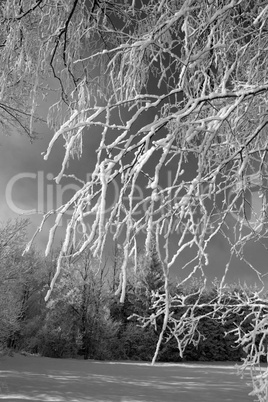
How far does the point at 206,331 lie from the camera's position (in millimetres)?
25250

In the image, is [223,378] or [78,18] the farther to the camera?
[223,378]

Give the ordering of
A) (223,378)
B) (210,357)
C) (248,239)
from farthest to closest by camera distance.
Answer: (210,357) < (223,378) < (248,239)

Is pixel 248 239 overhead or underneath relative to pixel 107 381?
overhead

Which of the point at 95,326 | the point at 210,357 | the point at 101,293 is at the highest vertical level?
the point at 101,293

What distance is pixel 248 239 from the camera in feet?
8.10

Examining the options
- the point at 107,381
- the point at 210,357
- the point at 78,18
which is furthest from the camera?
the point at 210,357

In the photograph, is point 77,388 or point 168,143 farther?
point 77,388

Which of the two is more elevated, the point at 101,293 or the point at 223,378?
the point at 101,293

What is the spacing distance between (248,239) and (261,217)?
0.52 ft

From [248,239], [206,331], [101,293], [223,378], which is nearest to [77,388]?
[223,378]

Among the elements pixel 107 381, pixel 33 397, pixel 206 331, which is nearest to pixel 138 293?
pixel 206 331

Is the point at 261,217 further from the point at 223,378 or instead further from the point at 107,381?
the point at 223,378

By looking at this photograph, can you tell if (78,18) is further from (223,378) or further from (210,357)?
(210,357)

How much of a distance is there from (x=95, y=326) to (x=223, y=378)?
8.71 meters
